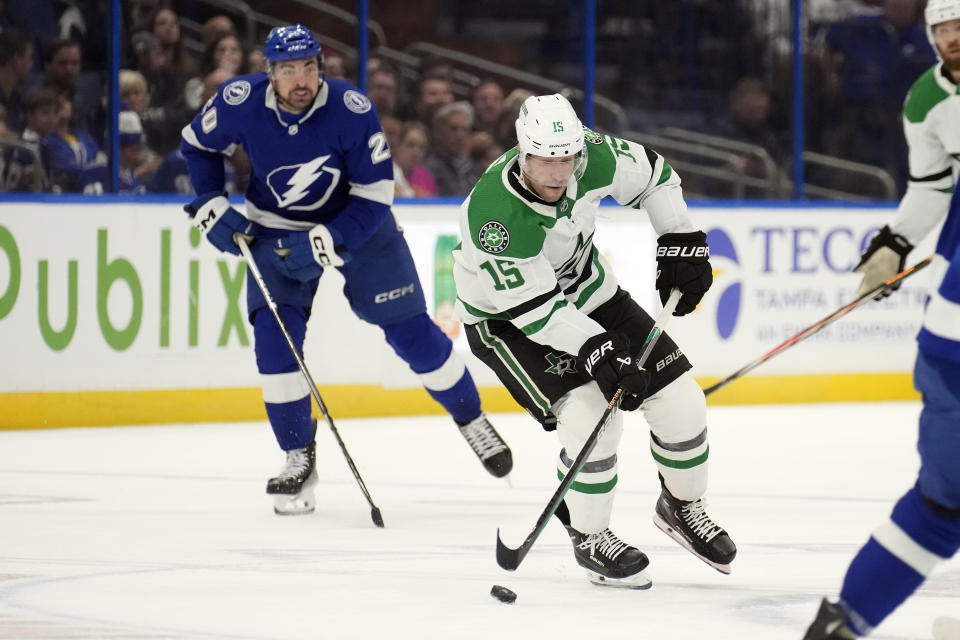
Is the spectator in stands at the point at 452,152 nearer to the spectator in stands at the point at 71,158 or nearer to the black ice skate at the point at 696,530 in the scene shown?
Answer: the spectator in stands at the point at 71,158

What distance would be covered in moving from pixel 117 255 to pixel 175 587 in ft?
11.9

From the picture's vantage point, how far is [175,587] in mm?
3459

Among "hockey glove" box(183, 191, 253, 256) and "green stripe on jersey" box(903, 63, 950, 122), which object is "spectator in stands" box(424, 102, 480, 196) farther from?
"green stripe on jersey" box(903, 63, 950, 122)

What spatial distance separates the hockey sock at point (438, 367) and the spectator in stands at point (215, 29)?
2.81 m

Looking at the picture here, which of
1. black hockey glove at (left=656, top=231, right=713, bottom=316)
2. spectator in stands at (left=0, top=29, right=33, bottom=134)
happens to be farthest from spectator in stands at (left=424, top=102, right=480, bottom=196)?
black hockey glove at (left=656, top=231, right=713, bottom=316)

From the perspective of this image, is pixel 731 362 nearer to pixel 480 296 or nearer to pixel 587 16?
pixel 587 16

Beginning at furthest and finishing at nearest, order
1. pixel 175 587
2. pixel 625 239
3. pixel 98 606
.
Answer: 1. pixel 625 239
2. pixel 175 587
3. pixel 98 606

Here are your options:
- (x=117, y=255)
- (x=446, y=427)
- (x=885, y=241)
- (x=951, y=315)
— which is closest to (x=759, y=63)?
(x=446, y=427)

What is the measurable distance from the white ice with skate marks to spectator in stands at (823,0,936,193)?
2.44 metres

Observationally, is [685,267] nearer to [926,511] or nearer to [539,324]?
[539,324]

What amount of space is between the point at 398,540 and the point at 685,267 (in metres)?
1.09

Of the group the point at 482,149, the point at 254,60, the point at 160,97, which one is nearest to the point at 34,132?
the point at 160,97

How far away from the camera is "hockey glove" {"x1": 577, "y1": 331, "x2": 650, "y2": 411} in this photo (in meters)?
3.34

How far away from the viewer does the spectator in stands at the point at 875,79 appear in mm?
8742
